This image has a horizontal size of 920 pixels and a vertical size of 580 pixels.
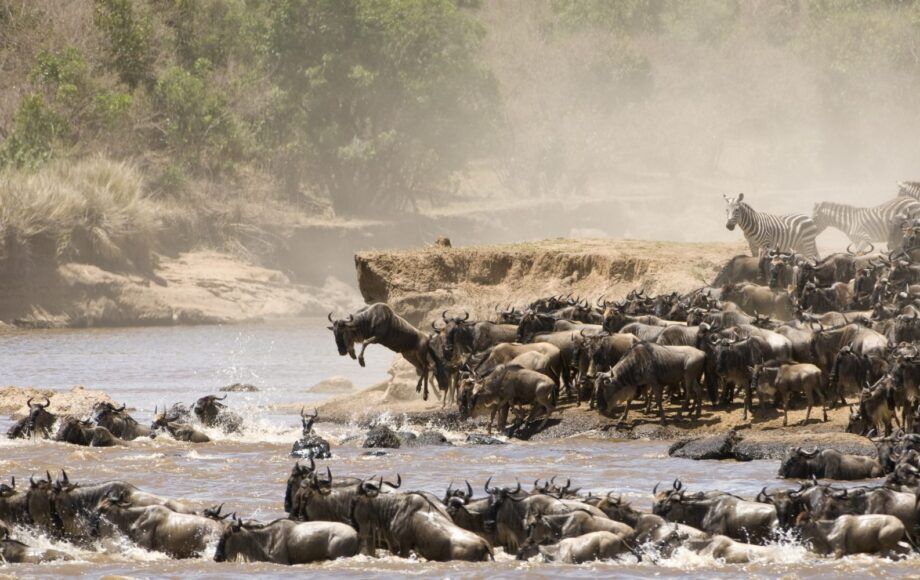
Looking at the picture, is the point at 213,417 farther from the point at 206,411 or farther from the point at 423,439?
the point at 423,439

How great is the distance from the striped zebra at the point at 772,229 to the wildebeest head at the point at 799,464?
46.0 feet

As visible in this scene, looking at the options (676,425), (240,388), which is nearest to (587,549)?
(676,425)

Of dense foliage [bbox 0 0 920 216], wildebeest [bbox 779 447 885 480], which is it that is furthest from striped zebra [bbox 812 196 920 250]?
dense foliage [bbox 0 0 920 216]

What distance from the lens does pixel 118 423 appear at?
65.9ft

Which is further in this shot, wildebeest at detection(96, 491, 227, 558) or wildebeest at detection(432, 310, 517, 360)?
wildebeest at detection(432, 310, 517, 360)

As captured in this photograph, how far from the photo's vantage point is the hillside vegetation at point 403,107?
2078 inches

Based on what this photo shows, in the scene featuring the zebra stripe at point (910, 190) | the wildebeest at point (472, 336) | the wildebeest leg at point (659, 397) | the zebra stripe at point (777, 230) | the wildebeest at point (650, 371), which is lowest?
the wildebeest leg at point (659, 397)

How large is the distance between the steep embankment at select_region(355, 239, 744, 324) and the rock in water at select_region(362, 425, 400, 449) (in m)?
6.77

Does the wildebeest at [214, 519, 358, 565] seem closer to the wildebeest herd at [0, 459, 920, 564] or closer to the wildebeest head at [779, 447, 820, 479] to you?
the wildebeest herd at [0, 459, 920, 564]

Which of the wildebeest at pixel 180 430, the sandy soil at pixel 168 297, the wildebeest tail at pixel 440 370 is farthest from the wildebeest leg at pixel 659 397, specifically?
the sandy soil at pixel 168 297

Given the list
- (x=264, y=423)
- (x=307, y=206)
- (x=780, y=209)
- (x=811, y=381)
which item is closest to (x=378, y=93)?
(x=307, y=206)

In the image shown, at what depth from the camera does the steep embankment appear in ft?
86.3

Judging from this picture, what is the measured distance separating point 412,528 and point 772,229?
20.6 meters

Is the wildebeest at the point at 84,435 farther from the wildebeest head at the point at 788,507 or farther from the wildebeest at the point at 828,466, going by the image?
the wildebeest head at the point at 788,507
